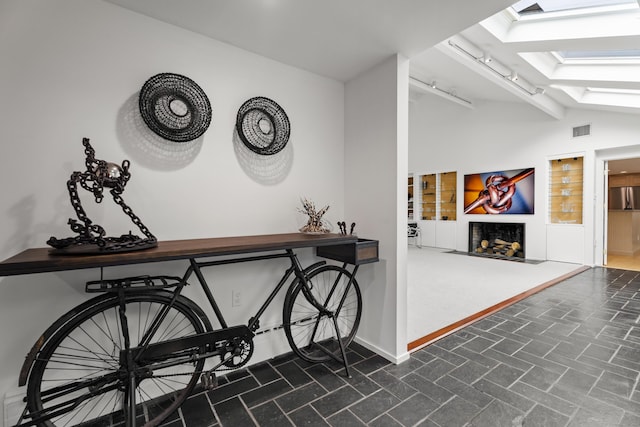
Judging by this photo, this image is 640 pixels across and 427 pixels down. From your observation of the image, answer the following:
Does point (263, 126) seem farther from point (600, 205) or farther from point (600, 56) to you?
point (600, 205)

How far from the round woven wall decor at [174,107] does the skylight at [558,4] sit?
3110 millimetres

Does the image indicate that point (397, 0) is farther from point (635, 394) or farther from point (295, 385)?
point (635, 394)

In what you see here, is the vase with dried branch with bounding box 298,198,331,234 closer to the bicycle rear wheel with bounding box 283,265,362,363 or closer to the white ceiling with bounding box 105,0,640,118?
the bicycle rear wheel with bounding box 283,265,362,363

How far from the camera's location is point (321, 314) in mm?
2219

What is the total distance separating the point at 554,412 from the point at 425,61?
16.0ft

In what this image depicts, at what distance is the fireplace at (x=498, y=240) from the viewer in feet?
21.6

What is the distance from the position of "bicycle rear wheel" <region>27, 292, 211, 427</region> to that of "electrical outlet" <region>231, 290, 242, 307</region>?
12.0 inches

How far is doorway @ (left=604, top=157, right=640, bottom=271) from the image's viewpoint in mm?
6477

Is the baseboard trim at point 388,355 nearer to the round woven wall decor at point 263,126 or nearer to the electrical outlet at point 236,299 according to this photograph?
the electrical outlet at point 236,299

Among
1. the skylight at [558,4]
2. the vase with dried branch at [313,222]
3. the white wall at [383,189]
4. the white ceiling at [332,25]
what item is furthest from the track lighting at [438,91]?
the vase with dried branch at [313,222]

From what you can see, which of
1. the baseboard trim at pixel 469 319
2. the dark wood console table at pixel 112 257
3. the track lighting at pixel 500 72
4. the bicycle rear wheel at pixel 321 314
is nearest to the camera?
the dark wood console table at pixel 112 257

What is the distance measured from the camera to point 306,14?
1708 millimetres

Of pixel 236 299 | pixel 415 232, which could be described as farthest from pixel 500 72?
pixel 415 232

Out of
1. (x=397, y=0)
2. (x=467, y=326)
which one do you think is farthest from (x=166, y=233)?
(x=467, y=326)
